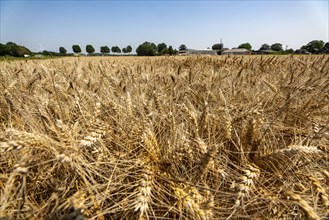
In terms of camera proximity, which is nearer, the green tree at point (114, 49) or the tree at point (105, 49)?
the tree at point (105, 49)

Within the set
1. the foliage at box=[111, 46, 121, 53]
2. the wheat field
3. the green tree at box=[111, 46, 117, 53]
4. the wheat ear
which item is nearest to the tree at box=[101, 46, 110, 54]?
the green tree at box=[111, 46, 117, 53]

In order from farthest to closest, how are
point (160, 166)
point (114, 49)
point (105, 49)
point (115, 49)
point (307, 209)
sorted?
1. point (115, 49)
2. point (114, 49)
3. point (105, 49)
4. point (160, 166)
5. point (307, 209)

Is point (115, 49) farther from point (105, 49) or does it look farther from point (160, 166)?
point (160, 166)

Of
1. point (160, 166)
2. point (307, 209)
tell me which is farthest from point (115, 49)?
point (307, 209)

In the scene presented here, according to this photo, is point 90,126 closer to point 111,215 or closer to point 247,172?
point 111,215

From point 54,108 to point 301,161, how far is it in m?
1.45

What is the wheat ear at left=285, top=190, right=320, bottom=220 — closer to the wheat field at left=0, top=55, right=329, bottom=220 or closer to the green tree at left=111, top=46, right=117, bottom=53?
the wheat field at left=0, top=55, right=329, bottom=220

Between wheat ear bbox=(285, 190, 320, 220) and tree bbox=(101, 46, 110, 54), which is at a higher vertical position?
wheat ear bbox=(285, 190, 320, 220)

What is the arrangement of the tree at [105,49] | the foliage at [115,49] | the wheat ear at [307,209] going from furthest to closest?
the foliage at [115,49], the tree at [105,49], the wheat ear at [307,209]

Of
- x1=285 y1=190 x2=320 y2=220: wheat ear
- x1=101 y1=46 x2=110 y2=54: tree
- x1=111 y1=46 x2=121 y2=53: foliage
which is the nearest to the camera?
x1=285 y1=190 x2=320 y2=220: wheat ear

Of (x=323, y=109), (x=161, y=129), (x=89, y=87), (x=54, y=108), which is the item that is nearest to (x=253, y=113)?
(x=161, y=129)

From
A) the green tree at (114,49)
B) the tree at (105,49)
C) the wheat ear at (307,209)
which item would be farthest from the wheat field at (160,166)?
the green tree at (114,49)

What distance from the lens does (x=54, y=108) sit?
3.91ft

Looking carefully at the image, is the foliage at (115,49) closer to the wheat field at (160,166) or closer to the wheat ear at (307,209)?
the wheat field at (160,166)
